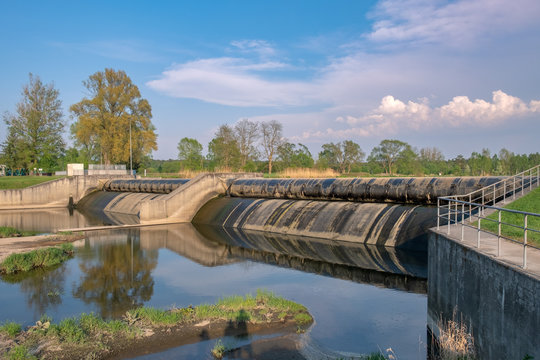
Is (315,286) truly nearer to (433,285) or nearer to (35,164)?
(433,285)

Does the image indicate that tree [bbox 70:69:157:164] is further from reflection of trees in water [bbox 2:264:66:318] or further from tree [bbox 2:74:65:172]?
reflection of trees in water [bbox 2:264:66:318]

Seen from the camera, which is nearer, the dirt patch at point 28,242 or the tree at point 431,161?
the dirt patch at point 28,242

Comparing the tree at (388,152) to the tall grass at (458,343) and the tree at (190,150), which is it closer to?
the tree at (190,150)

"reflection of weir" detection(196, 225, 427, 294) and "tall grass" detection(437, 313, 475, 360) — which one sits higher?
"tall grass" detection(437, 313, 475, 360)

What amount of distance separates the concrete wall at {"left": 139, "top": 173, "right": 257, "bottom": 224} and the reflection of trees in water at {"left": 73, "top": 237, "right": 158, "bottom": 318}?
24.3 feet

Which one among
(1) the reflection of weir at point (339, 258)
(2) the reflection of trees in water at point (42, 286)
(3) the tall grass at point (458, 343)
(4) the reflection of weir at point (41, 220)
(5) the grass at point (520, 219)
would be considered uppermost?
(5) the grass at point (520, 219)

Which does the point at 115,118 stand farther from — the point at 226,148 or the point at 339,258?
the point at 339,258

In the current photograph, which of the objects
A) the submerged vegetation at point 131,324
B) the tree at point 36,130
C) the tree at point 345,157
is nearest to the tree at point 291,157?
the tree at point 345,157

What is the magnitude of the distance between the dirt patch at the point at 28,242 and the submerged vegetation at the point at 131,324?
9100mm

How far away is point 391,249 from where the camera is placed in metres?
16.3

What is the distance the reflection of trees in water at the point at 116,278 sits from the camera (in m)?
11.1

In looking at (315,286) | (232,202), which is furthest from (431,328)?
(232,202)

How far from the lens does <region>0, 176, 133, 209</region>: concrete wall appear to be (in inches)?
1527

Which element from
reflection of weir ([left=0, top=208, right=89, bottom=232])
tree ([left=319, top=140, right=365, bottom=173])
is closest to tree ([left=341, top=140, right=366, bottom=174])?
tree ([left=319, top=140, right=365, bottom=173])
